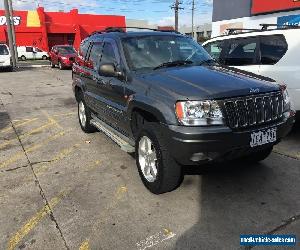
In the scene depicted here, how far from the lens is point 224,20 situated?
94.3 ft

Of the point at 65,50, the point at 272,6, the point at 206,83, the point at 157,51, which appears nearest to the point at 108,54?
the point at 157,51

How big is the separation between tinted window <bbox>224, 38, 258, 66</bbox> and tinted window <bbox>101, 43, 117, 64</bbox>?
288 centimetres

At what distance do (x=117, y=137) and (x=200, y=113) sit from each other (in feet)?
6.21

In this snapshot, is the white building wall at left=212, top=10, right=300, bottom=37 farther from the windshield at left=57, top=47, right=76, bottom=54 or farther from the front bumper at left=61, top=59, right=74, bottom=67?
the front bumper at left=61, top=59, right=74, bottom=67

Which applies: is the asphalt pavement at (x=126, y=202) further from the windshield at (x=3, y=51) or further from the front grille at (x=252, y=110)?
the windshield at (x=3, y=51)

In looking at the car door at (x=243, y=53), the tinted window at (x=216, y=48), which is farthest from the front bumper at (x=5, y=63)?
the car door at (x=243, y=53)

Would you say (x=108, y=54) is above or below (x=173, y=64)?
above

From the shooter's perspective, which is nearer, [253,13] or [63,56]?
[63,56]

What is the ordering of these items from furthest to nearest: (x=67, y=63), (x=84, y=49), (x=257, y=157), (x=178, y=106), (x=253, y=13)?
1. (x=253, y=13)
2. (x=67, y=63)
3. (x=84, y=49)
4. (x=257, y=157)
5. (x=178, y=106)

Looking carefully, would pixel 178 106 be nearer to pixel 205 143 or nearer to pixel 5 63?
pixel 205 143

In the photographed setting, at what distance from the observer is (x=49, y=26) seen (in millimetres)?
41844

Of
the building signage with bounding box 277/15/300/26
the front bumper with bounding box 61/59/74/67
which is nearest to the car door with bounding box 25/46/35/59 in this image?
the front bumper with bounding box 61/59/74/67

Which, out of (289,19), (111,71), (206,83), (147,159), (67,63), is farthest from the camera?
(67,63)

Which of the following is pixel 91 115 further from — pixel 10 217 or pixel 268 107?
pixel 268 107
